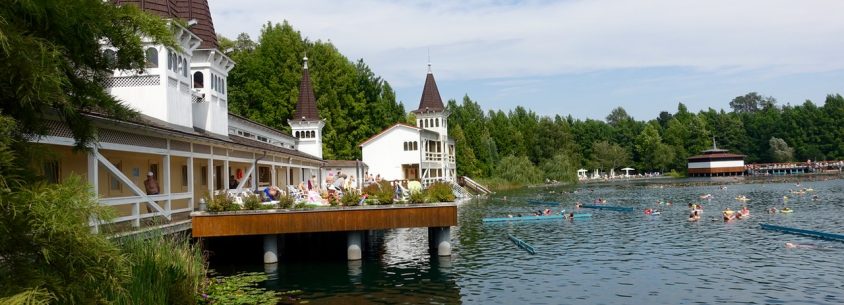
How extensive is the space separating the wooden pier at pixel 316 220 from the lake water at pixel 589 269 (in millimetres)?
1402

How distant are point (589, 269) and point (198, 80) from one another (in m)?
19.6

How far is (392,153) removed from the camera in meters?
68.9

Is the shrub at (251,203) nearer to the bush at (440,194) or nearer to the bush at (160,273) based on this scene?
the bush at (160,273)

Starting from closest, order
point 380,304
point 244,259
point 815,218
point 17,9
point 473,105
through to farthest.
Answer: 1. point 17,9
2. point 380,304
3. point 244,259
4. point 815,218
5. point 473,105

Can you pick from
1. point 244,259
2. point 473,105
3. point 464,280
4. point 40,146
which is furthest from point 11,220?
point 473,105

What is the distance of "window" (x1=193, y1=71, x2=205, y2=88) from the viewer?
105 feet

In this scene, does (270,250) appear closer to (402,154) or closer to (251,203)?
(251,203)

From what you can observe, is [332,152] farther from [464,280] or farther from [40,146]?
[40,146]

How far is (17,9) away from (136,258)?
20.9 ft

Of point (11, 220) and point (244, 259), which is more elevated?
point (11, 220)

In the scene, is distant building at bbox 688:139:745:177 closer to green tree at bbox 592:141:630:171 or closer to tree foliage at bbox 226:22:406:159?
green tree at bbox 592:141:630:171

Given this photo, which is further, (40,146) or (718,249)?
(718,249)

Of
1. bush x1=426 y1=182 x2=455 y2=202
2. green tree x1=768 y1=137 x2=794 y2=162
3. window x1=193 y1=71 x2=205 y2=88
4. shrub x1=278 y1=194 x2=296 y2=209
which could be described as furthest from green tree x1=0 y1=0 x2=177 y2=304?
green tree x1=768 y1=137 x2=794 y2=162

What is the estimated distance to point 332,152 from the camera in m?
71.4
